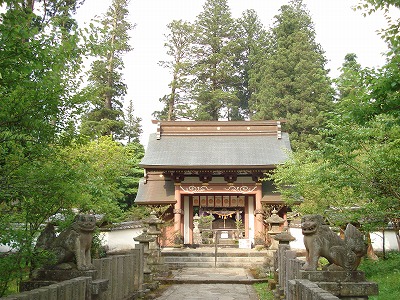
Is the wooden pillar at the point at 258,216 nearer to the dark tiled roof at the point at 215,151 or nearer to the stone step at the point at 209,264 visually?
the dark tiled roof at the point at 215,151

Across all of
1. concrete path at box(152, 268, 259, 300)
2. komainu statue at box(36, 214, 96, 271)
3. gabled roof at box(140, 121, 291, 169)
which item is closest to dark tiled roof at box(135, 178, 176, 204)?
gabled roof at box(140, 121, 291, 169)

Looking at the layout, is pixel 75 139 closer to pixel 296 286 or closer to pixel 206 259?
pixel 296 286

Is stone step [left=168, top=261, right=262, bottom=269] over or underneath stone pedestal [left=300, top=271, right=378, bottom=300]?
underneath

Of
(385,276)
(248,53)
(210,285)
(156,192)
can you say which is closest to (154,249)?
(210,285)

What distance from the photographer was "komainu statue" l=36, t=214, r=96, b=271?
6.38 meters

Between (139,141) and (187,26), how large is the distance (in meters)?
11.9

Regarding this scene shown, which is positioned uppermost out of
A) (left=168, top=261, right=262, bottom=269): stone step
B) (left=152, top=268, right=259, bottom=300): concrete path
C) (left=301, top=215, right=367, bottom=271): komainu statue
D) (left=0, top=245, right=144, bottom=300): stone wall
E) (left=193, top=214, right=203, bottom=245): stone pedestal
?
(left=301, top=215, right=367, bottom=271): komainu statue

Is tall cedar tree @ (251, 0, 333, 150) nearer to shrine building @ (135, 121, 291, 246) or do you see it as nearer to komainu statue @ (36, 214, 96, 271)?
shrine building @ (135, 121, 291, 246)

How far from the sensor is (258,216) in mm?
22078

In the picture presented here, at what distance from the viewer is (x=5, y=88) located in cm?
493

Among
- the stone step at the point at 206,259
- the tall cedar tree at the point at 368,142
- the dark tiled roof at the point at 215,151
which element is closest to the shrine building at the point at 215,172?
the dark tiled roof at the point at 215,151

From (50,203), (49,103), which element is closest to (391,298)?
(50,203)

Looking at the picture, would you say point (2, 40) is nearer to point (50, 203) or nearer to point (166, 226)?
point (50, 203)

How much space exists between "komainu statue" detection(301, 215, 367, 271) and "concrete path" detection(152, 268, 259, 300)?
15.3 feet
